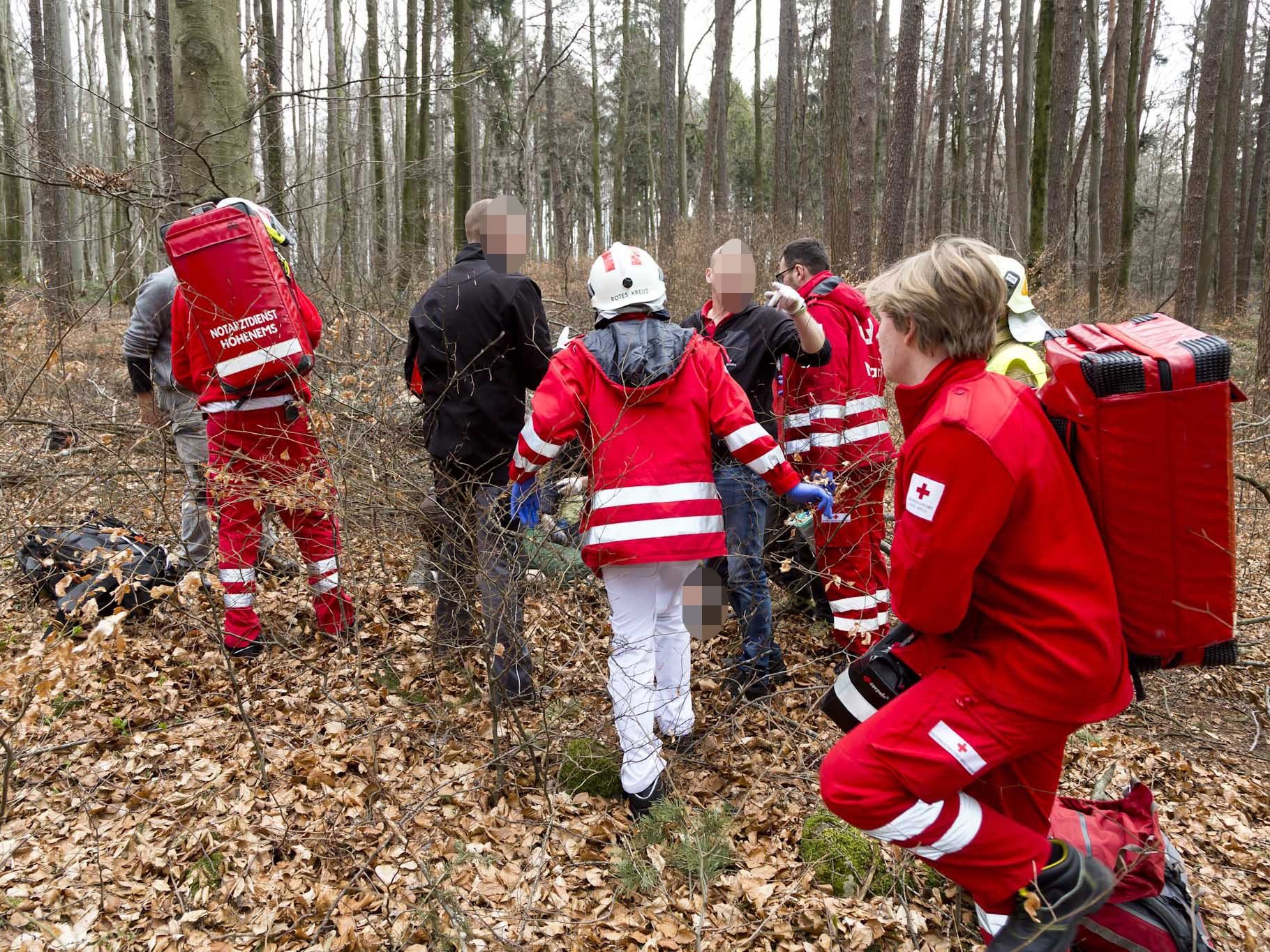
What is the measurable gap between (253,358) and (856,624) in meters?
3.32

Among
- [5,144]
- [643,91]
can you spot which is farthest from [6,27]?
[5,144]

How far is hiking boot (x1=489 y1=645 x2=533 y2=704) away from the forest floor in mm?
123

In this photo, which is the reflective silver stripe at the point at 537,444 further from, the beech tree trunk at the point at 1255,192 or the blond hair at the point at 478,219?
the beech tree trunk at the point at 1255,192

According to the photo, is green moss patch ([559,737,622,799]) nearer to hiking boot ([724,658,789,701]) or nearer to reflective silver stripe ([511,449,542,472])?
hiking boot ([724,658,789,701])

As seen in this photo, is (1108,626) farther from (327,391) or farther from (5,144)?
(5,144)

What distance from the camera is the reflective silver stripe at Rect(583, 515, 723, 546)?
10.2 feet

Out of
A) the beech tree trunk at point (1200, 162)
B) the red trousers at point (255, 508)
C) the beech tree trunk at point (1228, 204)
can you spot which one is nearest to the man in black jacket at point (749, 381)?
the red trousers at point (255, 508)

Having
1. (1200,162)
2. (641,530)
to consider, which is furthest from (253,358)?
(1200,162)

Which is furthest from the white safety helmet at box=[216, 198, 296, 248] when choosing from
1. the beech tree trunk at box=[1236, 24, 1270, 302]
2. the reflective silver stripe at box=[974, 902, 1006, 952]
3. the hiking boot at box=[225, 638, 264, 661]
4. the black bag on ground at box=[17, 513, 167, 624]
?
the beech tree trunk at box=[1236, 24, 1270, 302]

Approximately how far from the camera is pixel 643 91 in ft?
97.0

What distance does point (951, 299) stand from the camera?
2180 millimetres

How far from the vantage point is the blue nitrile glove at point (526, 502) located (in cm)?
324

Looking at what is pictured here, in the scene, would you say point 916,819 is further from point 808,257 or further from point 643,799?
point 808,257

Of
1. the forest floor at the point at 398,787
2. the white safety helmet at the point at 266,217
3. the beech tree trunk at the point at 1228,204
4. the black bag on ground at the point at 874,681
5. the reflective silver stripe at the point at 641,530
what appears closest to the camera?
the black bag on ground at the point at 874,681
